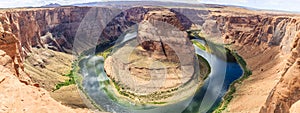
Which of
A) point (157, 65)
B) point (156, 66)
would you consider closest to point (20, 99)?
point (156, 66)

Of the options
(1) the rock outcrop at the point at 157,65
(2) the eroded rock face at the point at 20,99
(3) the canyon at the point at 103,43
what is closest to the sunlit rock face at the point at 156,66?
(1) the rock outcrop at the point at 157,65

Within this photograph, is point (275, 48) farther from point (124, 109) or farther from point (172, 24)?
point (124, 109)

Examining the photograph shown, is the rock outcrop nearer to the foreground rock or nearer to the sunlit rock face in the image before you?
the sunlit rock face

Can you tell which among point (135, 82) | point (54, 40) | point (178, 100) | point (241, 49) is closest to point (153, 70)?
point (135, 82)

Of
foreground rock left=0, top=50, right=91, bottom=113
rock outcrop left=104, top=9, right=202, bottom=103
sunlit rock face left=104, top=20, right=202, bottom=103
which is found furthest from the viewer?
rock outcrop left=104, top=9, right=202, bottom=103

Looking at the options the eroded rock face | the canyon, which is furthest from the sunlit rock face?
the eroded rock face

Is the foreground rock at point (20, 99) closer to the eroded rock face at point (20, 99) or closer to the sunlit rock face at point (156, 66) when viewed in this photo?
the eroded rock face at point (20, 99)

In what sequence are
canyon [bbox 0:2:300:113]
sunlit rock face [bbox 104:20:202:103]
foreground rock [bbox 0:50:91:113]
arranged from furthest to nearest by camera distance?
1. sunlit rock face [bbox 104:20:202:103]
2. canyon [bbox 0:2:300:113]
3. foreground rock [bbox 0:50:91:113]
